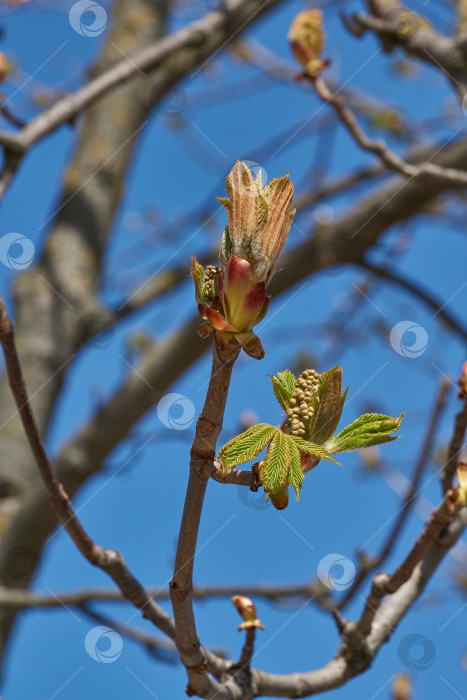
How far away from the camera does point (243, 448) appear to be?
71 centimetres

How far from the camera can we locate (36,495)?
8.34 feet

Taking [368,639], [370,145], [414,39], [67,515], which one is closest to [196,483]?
[67,515]

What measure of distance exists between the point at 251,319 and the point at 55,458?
2.38 meters

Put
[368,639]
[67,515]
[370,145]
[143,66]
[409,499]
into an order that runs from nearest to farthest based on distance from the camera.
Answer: [67,515] → [368,639] → [409,499] → [370,145] → [143,66]

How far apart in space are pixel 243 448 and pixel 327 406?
0.11 m

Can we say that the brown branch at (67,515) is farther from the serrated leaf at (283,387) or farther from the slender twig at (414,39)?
the slender twig at (414,39)

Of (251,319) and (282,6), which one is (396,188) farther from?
(251,319)

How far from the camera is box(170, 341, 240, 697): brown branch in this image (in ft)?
2.24

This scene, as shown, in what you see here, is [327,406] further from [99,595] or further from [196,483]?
[99,595]

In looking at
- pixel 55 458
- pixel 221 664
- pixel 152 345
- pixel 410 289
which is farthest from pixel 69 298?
pixel 221 664

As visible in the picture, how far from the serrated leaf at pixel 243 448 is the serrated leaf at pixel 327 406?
0.25ft

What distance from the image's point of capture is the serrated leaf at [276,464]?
69 centimetres

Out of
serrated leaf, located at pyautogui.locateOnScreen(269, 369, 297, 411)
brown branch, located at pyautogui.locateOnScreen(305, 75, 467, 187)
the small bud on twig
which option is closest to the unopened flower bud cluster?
serrated leaf, located at pyautogui.locateOnScreen(269, 369, 297, 411)

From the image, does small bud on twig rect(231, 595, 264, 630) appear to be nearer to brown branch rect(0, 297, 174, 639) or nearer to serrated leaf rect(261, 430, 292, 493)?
brown branch rect(0, 297, 174, 639)
